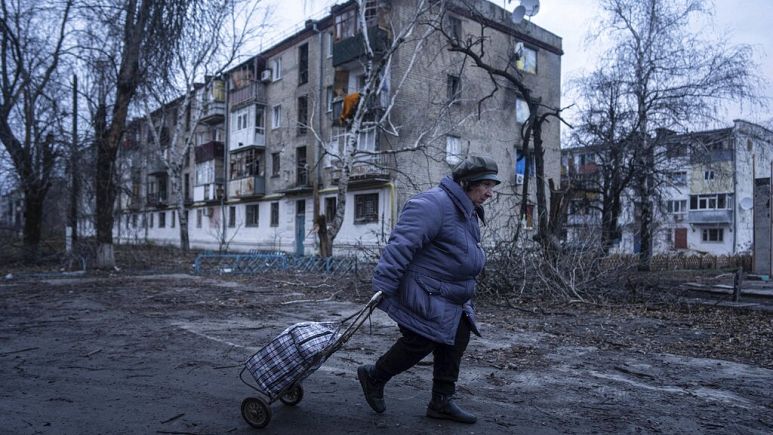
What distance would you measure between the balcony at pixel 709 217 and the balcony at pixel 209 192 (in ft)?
125

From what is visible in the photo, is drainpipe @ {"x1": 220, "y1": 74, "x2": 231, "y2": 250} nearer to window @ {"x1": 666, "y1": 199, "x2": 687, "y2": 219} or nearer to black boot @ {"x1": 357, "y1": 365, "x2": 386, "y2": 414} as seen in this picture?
black boot @ {"x1": 357, "y1": 365, "x2": 386, "y2": 414}

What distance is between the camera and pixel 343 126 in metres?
26.0

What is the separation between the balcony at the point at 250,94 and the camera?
3331 centimetres

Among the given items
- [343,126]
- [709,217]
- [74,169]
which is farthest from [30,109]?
[709,217]

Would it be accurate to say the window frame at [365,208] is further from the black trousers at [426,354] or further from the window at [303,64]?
the black trousers at [426,354]

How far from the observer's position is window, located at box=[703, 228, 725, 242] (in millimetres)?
45500

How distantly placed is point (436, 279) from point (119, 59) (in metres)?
16.1

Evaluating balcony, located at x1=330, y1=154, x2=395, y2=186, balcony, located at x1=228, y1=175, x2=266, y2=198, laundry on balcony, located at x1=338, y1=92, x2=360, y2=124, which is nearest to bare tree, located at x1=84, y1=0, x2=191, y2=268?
laundry on balcony, located at x1=338, y1=92, x2=360, y2=124

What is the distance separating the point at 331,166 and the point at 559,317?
20.1 meters

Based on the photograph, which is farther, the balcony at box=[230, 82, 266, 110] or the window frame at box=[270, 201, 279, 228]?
the balcony at box=[230, 82, 266, 110]

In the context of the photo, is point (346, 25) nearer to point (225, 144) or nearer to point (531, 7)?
point (531, 7)

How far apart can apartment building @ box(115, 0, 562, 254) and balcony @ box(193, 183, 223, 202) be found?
13cm

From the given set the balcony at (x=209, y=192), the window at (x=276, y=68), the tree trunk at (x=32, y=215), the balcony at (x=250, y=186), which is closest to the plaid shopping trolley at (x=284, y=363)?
the tree trunk at (x=32, y=215)

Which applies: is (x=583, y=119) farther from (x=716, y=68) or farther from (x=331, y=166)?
(x=331, y=166)
